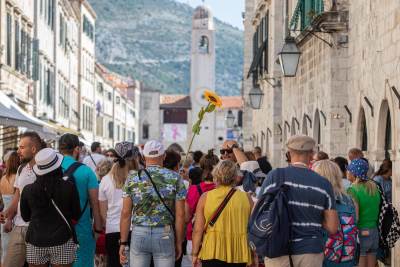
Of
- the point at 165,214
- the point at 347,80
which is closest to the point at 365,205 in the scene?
the point at 165,214

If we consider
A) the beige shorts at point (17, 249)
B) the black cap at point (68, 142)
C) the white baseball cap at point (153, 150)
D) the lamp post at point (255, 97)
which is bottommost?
the beige shorts at point (17, 249)

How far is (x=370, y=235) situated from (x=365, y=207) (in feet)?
1.06

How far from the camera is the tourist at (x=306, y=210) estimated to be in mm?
7688

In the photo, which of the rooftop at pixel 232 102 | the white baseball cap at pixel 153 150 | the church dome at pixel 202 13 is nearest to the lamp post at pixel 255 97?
the white baseball cap at pixel 153 150

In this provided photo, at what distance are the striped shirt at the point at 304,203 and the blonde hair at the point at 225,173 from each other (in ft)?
4.74

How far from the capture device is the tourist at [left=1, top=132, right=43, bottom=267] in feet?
32.2

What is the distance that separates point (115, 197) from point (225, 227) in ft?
5.65

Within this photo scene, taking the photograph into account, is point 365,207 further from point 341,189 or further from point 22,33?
point 22,33

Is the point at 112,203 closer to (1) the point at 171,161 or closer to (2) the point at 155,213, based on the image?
(1) the point at 171,161

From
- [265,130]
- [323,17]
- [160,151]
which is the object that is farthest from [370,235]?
[265,130]

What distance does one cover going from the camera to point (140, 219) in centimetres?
905

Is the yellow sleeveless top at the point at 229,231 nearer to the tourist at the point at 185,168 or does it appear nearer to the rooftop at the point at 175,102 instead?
the tourist at the point at 185,168

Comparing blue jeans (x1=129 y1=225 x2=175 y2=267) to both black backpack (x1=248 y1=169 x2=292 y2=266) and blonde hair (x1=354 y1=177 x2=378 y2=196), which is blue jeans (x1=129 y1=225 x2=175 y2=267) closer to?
black backpack (x1=248 y1=169 x2=292 y2=266)

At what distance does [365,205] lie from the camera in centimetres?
1047
